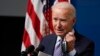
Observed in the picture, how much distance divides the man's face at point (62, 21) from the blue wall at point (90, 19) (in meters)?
0.97

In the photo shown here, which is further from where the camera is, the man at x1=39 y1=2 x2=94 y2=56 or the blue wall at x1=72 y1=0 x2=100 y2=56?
the blue wall at x1=72 y1=0 x2=100 y2=56

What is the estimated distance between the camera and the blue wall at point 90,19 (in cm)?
250

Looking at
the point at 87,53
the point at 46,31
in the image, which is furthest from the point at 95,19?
the point at 87,53

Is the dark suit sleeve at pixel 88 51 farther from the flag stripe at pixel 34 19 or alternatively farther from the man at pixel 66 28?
the flag stripe at pixel 34 19

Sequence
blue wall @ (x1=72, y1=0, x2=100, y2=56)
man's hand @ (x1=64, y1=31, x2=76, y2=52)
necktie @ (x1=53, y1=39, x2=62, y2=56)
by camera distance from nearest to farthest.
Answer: man's hand @ (x1=64, y1=31, x2=76, y2=52) < necktie @ (x1=53, y1=39, x2=62, y2=56) < blue wall @ (x1=72, y1=0, x2=100, y2=56)

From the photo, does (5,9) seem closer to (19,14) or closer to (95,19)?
(19,14)

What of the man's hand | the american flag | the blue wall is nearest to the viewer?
the man's hand

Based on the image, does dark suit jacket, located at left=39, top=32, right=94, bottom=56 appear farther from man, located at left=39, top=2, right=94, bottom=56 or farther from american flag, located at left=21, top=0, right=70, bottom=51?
american flag, located at left=21, top=0, right=70, bottom=51

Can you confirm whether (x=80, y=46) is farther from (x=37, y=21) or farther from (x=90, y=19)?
(x=37, y=21)

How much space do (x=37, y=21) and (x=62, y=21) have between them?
44.5 inches

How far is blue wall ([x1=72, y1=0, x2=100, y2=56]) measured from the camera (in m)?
2.50

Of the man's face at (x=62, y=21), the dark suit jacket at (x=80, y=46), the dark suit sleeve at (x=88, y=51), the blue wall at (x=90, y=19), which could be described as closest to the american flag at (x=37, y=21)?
the blue wall at (x=90, y=19)

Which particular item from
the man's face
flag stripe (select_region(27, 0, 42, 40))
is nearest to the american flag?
flag stripe (select_region(27, 0, 42, 40))

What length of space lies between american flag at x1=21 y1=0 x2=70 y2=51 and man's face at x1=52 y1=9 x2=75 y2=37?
40.6 inches
